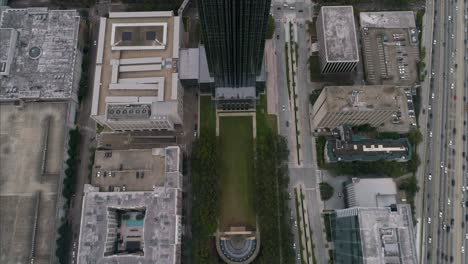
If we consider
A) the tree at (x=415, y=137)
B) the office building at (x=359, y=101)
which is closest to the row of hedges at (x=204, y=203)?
the office building at (x=359, y=101)

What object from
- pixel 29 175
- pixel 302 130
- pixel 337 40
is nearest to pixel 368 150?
pixel 302 130

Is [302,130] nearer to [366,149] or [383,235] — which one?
[366,149]

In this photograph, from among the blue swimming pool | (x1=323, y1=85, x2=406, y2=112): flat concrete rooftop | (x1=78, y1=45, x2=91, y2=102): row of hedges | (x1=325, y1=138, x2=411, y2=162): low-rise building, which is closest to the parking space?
(x1=323, y1=85, x2=406, y2=112): flat concrete rooftop

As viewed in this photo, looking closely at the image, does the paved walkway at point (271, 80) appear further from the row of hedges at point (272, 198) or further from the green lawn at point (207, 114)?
the green lawn at point (207, 114)

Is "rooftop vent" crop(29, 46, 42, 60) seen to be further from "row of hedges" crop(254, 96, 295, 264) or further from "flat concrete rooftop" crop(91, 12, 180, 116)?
"row of hedges" crop(254, 96, 295, 264)

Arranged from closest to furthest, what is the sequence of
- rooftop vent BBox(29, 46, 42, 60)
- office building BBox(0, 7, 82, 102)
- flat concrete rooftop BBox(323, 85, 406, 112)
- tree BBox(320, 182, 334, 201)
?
1. flat concrete rooftop BBox(323, 85, 406, 112)
2. tree BBox(320, 182, 334, 201)
3. office building BBox(0, 7, 82, 102)
4. rooftop vent BBox(29, 46, 42, 60)

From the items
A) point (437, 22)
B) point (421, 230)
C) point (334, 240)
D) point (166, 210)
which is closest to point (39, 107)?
point (166, 210)

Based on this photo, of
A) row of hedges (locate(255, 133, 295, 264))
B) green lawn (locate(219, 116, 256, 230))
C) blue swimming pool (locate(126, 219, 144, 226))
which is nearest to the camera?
row of hedges (locate(255, 133, 295, 264))
